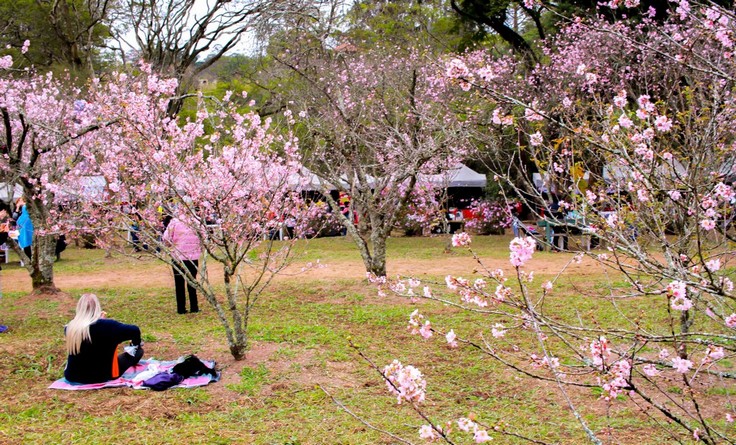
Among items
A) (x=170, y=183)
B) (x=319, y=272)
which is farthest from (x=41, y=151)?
(x=319, y=272)

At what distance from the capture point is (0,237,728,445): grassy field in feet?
13.8

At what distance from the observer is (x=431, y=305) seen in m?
7.95

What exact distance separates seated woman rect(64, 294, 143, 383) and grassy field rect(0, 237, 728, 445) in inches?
6.9

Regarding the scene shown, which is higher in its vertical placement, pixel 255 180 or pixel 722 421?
pixel 255 180

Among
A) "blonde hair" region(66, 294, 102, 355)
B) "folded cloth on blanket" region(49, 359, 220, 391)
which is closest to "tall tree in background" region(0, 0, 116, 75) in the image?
"blonde hair" region(66, 294, 102, 355)

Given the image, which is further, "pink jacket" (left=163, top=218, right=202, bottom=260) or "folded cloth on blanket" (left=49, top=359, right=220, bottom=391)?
"pink jacket" (left=163, top=218, right=202, bottom=260)

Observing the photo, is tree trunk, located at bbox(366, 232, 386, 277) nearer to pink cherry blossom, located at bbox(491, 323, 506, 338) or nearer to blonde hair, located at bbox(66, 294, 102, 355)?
blonde hair, located at bbox(66, 294, 102, 355)

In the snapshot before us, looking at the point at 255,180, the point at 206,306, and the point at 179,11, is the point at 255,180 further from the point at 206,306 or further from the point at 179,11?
the point at 179,11

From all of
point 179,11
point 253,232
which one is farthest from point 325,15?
point 253,232

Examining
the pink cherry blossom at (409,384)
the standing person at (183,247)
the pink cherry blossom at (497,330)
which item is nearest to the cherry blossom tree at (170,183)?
the standing person at (183,247)

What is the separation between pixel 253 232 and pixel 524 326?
13.2 ft

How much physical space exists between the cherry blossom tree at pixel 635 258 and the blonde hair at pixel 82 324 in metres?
2.32

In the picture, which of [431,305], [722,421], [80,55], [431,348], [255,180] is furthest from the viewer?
[80,55]

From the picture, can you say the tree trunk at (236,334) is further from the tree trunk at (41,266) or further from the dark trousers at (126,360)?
the tree trunk at (41,266)
